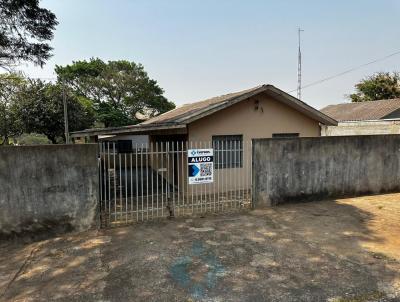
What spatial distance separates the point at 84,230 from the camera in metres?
6.86

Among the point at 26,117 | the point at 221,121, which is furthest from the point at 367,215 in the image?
the point at 26,117

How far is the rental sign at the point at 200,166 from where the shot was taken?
8109 mm

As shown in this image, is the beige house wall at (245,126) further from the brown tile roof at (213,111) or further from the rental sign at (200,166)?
the rental sign at (200,166)

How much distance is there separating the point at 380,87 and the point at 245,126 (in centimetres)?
3334

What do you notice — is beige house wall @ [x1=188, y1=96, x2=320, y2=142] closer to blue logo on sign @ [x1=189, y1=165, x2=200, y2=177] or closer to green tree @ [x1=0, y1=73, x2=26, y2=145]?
blue logo on sign @ [x1=189, y1=165, x2=200, y2=177]

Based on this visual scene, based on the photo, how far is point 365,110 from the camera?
25047mm

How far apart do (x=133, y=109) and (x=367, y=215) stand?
33672 mm

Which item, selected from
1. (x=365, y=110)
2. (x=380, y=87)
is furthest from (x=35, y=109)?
(x=380, y=87)

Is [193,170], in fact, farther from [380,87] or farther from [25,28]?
[380,87]

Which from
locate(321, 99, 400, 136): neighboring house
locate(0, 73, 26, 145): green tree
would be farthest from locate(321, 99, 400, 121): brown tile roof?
locate(0, 73, 26, 145): green tree

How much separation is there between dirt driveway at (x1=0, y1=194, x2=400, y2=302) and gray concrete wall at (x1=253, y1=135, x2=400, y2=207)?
1.31 metres

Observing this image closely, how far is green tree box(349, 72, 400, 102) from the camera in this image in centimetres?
3653

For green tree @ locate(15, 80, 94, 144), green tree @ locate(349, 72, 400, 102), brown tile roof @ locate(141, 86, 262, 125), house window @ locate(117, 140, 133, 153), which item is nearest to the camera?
brown tile roof @ locate(141, 86, 262, 125)

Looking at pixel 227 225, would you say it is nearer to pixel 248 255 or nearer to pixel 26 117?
pixel 248 255
